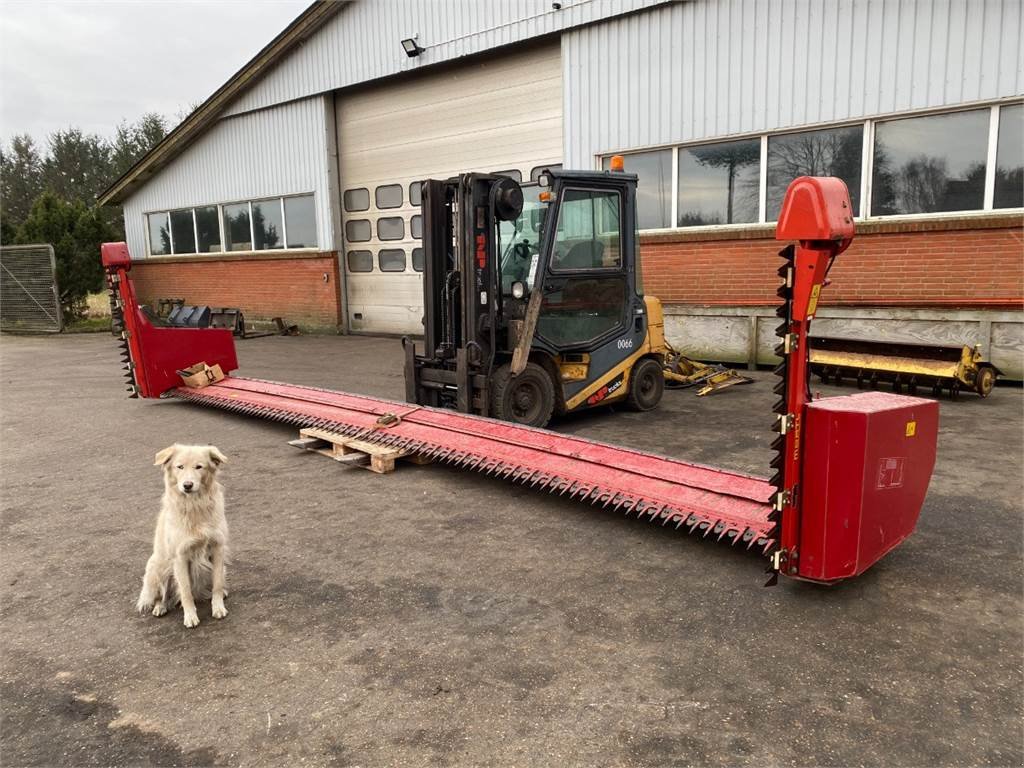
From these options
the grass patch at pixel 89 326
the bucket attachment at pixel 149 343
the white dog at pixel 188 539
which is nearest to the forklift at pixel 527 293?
the bucket attachment at pixel 149 343

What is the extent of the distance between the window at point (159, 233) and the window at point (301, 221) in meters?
5.60

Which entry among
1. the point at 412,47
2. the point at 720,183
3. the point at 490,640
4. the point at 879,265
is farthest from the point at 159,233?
the point at 490,640

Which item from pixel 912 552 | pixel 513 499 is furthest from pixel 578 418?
pixel 912 552

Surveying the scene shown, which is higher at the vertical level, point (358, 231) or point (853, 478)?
A: point (358, 231)

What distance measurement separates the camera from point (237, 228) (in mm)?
19797

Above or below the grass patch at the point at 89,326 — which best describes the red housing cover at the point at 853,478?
above

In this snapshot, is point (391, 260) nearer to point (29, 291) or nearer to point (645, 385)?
point (645, 385)

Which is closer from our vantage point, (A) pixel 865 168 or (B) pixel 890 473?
(B) pixel 890 473

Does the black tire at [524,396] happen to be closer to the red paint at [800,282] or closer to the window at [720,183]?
the red paint at [800,282]

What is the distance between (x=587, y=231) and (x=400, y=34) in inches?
403

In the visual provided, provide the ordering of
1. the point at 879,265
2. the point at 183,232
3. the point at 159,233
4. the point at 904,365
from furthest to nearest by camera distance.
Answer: the point at 159,233, the point at 183,232, the point at 879,265, the point at 904,365

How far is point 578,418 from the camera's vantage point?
842 cm

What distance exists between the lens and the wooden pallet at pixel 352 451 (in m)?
6.14

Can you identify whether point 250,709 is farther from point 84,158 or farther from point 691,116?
point 84,158
